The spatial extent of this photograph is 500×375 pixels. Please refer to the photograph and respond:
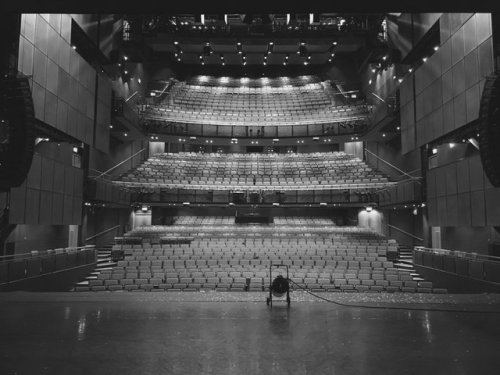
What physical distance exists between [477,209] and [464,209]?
760mm

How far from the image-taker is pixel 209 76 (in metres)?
33.2

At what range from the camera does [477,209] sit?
1344 cm

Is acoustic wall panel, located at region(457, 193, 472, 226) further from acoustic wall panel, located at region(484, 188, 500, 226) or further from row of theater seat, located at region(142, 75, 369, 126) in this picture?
row of theater seat, located at region(142, 75, 369, 126)

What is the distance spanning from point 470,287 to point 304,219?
16421 mm

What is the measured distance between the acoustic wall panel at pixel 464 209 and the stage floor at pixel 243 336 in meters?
6.91

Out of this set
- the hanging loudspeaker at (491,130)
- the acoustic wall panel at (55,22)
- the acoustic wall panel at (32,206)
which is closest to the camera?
the hanging loudspeaker at (491,130)

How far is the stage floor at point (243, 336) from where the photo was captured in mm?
4172

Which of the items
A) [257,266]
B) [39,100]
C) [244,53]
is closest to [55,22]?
[39,100]

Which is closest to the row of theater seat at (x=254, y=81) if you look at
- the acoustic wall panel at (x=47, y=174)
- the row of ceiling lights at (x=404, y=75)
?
the row of ceiling lights at (x=404, y=75)

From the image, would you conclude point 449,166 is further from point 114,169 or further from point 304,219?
point 114,169

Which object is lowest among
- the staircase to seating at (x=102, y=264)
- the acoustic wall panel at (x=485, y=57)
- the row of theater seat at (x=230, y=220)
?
the staircase to seating at (x=102, y=264)

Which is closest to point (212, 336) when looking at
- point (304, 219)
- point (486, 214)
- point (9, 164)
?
point (9, 164)

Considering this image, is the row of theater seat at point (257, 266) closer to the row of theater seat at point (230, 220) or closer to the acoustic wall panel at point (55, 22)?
the row of theater seat at point (230, 220)

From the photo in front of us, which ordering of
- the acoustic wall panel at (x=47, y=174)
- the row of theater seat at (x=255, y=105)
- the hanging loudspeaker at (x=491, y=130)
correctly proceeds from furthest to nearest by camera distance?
the row of theater seat at (x=255, y=105), the acoustic wall panel at (x=47, y=174), the hanging loudspeaker at (x=491, y=130)
